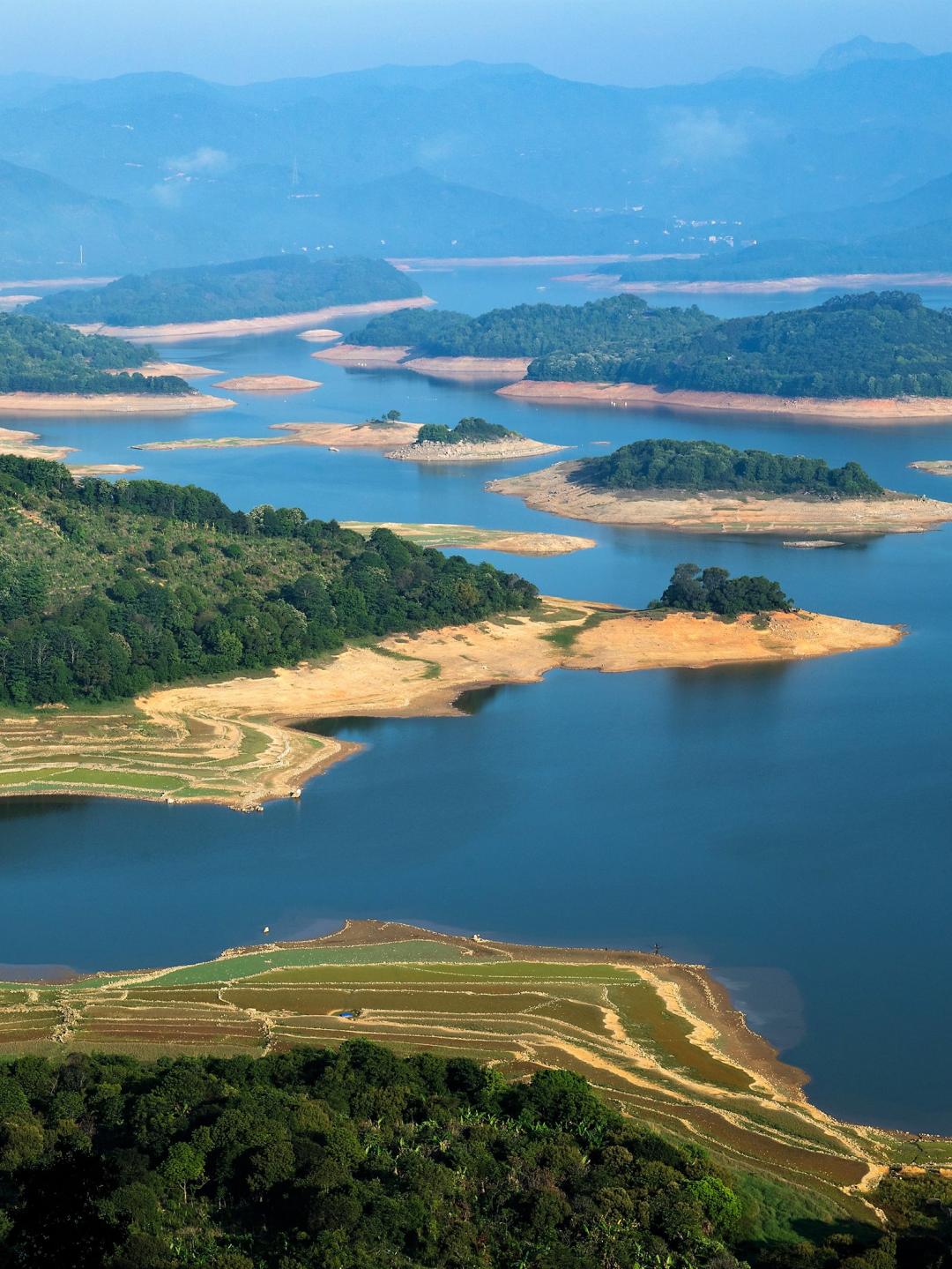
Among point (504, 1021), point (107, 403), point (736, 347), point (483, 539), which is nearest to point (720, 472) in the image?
point (483, 539)

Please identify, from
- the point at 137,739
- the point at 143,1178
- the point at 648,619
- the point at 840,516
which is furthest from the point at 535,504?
the point at 143,1178

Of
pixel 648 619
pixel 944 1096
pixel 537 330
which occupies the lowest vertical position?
pixel 944 1096

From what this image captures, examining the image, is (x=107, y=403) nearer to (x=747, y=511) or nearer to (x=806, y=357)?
(x=806, y=357)

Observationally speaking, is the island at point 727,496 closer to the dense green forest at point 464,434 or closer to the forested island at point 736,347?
the dense green forest at point 464,434

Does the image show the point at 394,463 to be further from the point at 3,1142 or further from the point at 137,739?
the point at 3,1142

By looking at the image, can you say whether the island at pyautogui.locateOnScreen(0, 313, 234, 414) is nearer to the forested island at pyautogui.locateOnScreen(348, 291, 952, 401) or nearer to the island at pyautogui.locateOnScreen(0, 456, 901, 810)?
the forested island at pyautogui.locateOnScreen(348, 291, 952, 401)

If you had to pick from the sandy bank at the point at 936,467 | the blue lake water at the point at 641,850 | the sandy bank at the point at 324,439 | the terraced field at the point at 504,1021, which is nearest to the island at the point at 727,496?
the sandy bank at the point at 936,467
